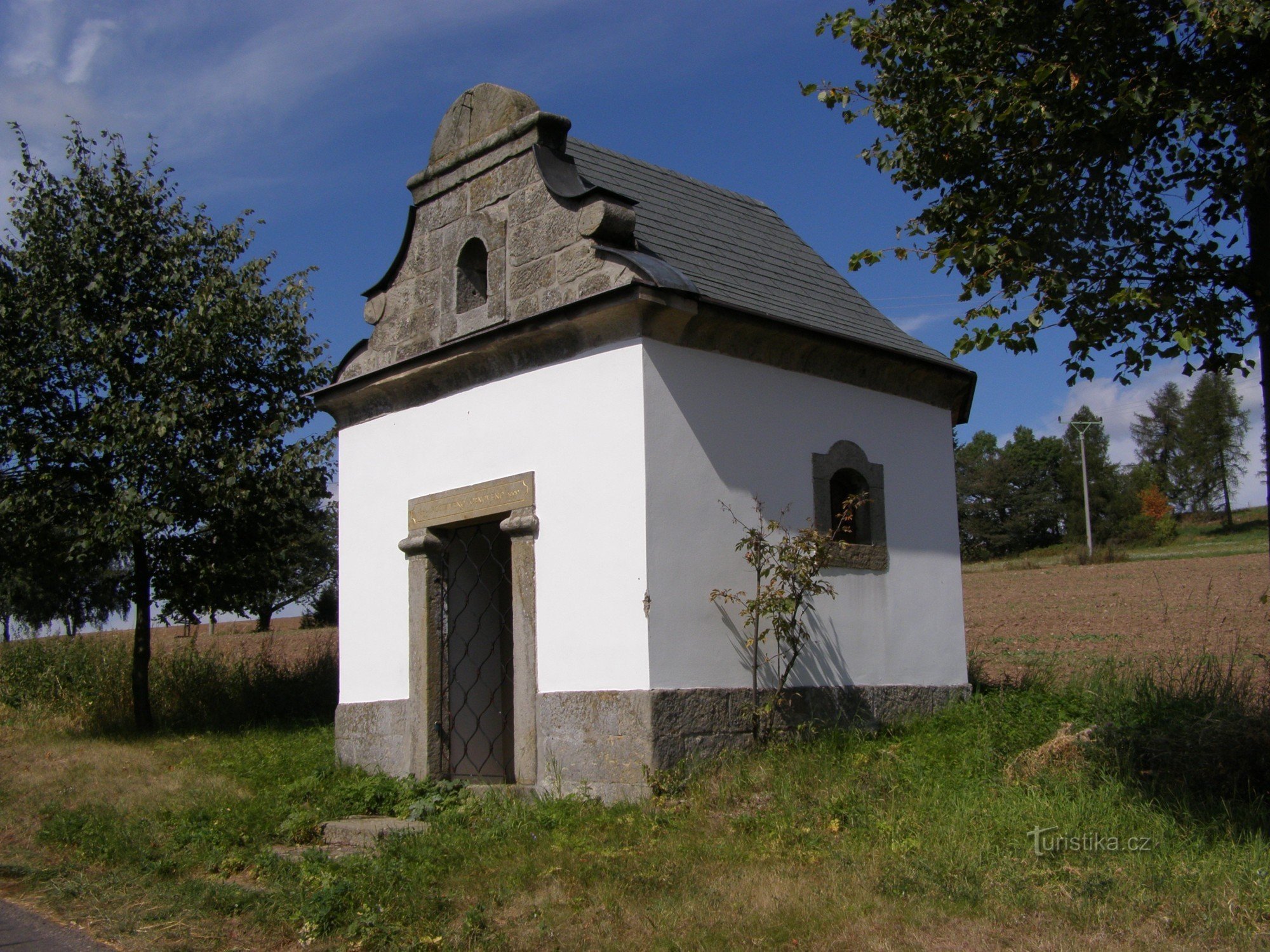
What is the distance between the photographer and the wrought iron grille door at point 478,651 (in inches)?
363

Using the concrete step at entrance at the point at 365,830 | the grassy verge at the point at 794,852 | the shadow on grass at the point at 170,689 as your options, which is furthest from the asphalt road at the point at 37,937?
the shadow on grass at the point at 170,689

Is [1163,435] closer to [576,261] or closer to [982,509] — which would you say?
[982,509]

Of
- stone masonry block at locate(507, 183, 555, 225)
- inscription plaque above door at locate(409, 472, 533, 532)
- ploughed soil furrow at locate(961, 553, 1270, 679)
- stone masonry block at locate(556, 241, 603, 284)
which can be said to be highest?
stone masonry block at locate(507, 183, 555, 225)

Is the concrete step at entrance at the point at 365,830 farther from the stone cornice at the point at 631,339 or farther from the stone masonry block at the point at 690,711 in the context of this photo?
the stone cornice at the point at 631,339

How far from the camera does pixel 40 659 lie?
14352 millimetres

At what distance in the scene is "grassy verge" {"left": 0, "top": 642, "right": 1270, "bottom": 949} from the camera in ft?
15.9

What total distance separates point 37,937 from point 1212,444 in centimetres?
7718

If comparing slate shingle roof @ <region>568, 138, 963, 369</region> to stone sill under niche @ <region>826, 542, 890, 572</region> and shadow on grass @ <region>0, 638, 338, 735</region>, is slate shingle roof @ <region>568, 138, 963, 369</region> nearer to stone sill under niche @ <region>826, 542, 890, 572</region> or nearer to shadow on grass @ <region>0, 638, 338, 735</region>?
stone sill under niche @ <region>826, 542, 890, 572</region>

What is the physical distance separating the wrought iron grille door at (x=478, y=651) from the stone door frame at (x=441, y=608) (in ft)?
0.36

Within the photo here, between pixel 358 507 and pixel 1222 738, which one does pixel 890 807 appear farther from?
pixel 358 507

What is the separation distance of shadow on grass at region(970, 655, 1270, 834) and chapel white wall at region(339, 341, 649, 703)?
3.07m

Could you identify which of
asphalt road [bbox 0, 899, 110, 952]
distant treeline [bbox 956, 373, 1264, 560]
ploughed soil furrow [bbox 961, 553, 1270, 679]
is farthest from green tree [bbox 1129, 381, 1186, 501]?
asphalt road [bbox 0, 899, 110, 952]

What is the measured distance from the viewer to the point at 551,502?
26.8 ft

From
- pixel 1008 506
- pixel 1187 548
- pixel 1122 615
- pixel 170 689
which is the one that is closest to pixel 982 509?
pixel 1008 506
